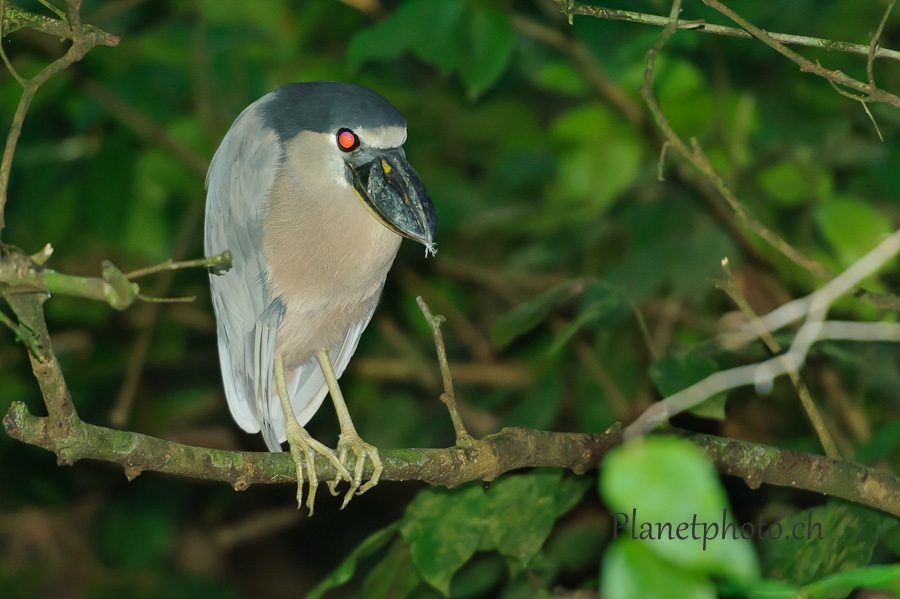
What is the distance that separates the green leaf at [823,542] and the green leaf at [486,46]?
1291 millimetres

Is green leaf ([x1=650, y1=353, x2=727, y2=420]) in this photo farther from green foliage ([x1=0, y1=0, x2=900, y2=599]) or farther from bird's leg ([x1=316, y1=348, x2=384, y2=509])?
bird's leg ([x1=316, y1=348, x2=384, y2=509])

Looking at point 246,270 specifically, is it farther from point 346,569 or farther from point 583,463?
point 583,463

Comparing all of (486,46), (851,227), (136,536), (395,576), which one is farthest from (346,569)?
(136,536)

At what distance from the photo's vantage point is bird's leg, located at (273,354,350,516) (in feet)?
5.67

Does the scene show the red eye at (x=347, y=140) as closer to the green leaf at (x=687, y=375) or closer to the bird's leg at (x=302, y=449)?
the bird's leg at (x=302, y=449)

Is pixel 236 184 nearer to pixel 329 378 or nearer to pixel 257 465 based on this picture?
pixel 329 378

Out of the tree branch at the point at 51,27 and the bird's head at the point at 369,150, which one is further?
the bird's head at the point at 369,150

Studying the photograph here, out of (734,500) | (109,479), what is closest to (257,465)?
(734,500)

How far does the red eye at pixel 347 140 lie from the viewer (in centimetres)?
181

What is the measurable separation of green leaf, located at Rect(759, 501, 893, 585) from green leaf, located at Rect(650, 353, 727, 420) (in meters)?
0.27

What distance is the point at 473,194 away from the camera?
327 centimetres

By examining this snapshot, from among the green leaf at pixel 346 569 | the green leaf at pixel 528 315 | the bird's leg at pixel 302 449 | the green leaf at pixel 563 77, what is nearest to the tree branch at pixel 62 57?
the bird's leg at pixel 302 449

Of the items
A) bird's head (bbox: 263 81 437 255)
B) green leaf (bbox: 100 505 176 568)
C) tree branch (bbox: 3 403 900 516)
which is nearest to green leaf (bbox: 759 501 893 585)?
tree branch (bbox: 3 403 900 516)

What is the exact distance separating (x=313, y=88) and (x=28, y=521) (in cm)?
288
